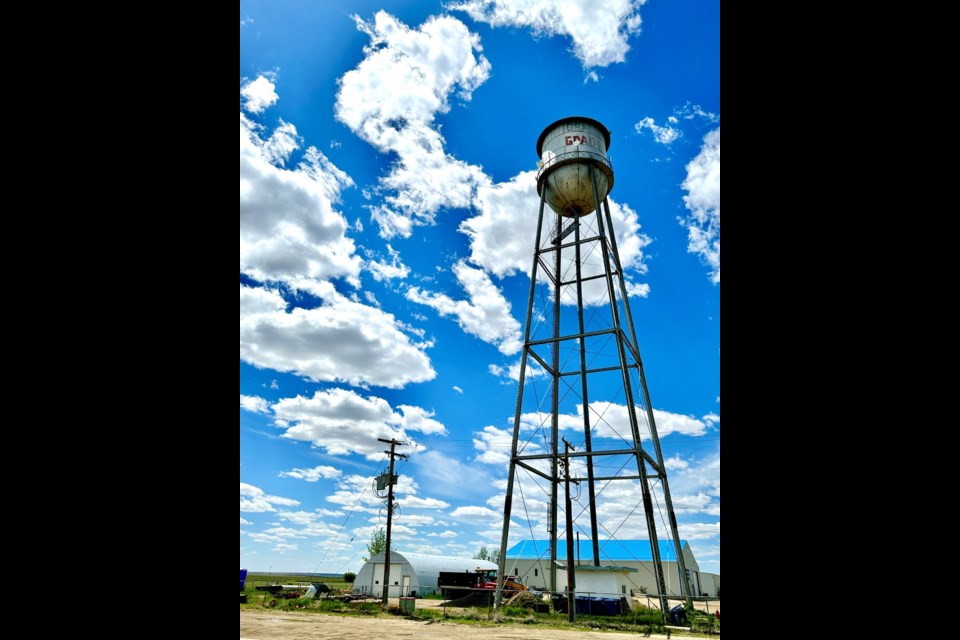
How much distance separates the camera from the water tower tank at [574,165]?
692 inches

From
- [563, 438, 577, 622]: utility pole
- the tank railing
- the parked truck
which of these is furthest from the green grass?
the tank railing

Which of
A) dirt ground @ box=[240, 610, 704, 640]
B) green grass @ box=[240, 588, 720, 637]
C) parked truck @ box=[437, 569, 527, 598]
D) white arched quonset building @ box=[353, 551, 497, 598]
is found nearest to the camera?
dirt ground @ box=[240, 610, 704, 640]

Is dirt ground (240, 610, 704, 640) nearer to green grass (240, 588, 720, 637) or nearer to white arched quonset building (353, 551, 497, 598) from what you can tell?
green grass (240, 588, 720, 637)

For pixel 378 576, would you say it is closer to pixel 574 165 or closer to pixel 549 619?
pixel 549 619

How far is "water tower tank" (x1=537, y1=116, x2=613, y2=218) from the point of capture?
1758 centimetres

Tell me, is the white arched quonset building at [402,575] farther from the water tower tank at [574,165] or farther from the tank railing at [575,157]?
the tank railing at [575,157]

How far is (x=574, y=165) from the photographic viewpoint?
17625 millimetres
